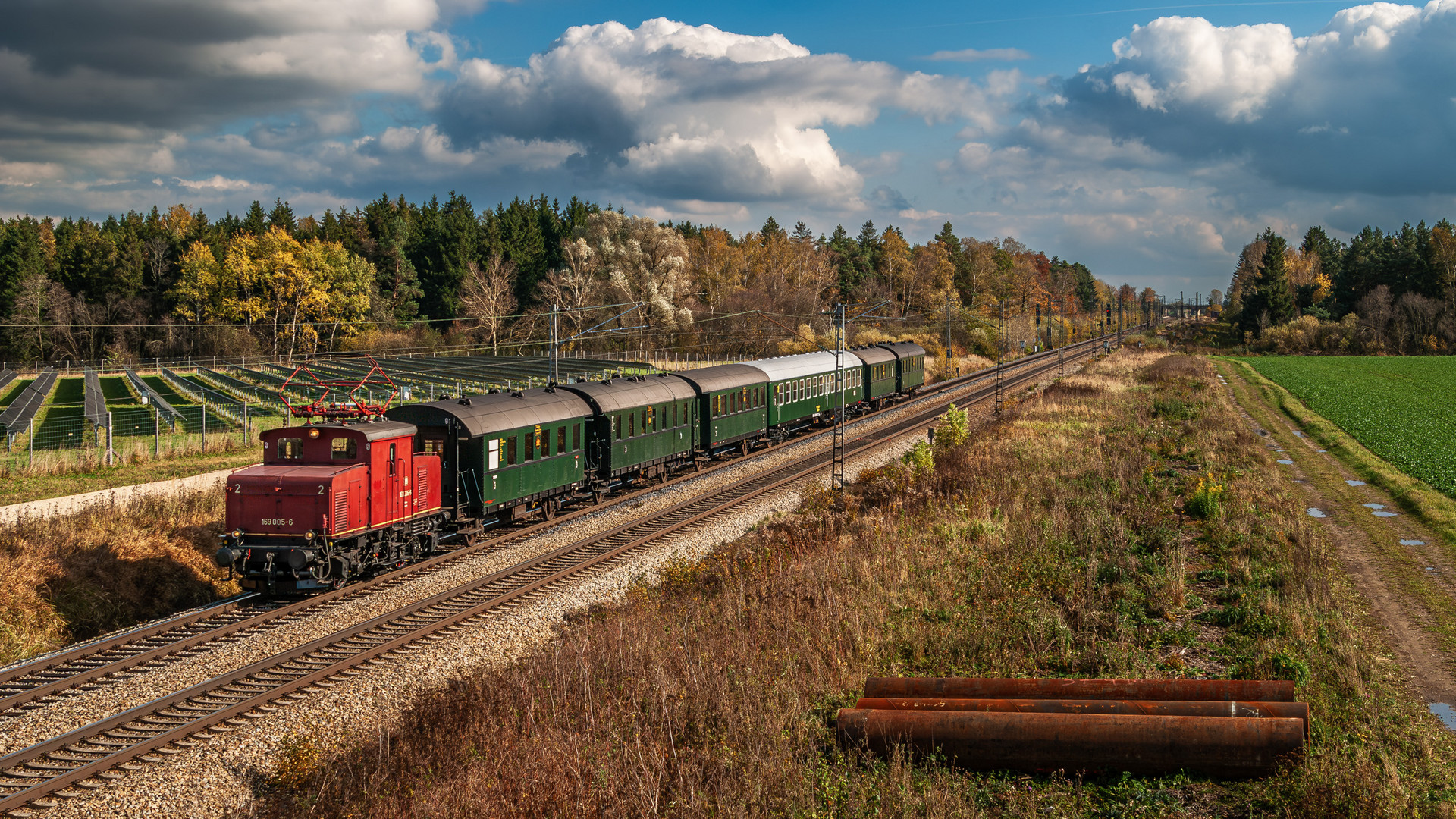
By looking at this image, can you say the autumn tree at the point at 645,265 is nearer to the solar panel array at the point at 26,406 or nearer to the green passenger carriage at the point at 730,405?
the solar panel array at the point at 26,406

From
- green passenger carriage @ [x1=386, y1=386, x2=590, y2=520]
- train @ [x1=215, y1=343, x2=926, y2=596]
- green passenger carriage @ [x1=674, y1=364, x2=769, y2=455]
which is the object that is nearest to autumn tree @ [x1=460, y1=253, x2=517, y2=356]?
green passenger carriage @ [x1=674, y1=364, x2=769, y2=455]

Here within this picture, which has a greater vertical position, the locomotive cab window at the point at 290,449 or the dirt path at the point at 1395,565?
the locomotive cab window at the point at 290,449

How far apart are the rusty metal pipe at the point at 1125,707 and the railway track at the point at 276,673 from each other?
9.38 metres

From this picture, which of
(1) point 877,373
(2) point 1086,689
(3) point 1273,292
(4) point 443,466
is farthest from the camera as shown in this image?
(3) point 1273,292

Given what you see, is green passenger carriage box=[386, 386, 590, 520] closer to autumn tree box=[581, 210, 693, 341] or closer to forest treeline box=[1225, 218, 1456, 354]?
autumn tree box=[581, 210, 693, 341]

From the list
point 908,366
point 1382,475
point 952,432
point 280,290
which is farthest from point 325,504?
point 280,290

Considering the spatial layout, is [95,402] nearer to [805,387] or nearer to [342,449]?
[805,387]

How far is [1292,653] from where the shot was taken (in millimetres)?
11328

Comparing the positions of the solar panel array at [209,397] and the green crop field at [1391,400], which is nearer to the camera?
the green crop field at [1391,400]

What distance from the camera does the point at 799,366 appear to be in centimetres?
4172

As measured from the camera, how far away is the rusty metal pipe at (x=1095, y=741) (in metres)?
8.27

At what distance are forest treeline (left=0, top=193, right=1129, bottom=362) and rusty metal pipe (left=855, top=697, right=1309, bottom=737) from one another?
2954 inches

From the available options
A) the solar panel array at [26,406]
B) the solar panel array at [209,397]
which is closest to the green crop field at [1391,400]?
the solar panel array at [209,397]

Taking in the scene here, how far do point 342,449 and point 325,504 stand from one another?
1452mm
